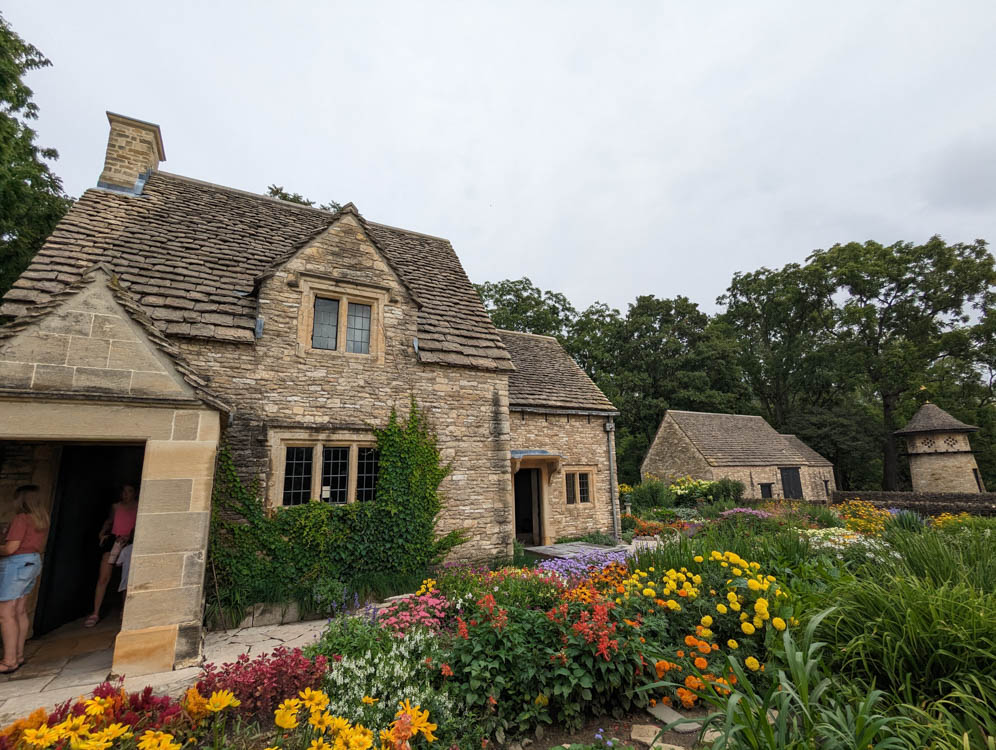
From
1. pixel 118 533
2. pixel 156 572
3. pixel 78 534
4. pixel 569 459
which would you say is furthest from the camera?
pixel 569 459

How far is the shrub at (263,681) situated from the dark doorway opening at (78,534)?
15.4 ft

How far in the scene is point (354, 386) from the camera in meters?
8.60

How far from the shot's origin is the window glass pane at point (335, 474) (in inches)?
319

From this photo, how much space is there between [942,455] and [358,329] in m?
34.8

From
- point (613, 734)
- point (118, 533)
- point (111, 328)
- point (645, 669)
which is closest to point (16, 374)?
point (111, 328)

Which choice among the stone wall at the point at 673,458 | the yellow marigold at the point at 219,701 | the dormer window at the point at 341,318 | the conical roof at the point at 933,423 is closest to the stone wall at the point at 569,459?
the dormer window at the point at 341,318

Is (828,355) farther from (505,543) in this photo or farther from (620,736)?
(620,736)

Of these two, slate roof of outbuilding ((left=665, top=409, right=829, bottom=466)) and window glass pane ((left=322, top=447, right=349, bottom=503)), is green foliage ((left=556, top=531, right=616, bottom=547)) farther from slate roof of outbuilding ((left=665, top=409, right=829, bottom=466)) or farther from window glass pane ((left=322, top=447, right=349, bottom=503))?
slate roof of outbuilding ((left=665, top=409, right=829, bottom=466))

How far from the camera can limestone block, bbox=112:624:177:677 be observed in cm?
469

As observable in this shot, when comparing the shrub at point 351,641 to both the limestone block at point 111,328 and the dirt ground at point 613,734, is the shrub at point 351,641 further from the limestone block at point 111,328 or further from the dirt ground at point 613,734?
the limestone block at point 111,328

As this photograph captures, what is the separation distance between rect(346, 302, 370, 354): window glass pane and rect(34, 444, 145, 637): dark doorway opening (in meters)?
4.51

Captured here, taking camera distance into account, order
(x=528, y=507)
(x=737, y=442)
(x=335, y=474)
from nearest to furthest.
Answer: (x=335, y=474) < (x=528, y=507) < (x=737, y=442)

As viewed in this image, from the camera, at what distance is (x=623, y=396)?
1393 inches

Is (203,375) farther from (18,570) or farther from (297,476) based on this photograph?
(18,570)
